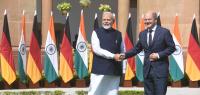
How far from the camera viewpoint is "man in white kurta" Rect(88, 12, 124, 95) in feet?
31.6

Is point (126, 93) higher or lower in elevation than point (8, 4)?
lower

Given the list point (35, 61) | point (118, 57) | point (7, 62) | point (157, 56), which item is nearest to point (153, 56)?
point (157, 56)

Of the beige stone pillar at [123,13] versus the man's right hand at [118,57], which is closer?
the man's right hand at [118,57]

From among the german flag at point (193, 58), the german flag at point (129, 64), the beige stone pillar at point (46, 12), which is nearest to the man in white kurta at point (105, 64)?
the german flag at point (129, 64)

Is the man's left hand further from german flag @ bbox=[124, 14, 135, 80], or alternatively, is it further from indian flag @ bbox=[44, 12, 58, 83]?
german flag @ bbox=[124, 14, 135, 80]

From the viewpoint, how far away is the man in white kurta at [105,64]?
963 centimetres

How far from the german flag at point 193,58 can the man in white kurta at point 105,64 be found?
10.7 meters

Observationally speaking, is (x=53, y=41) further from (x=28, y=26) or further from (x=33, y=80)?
(x=28, y=26)

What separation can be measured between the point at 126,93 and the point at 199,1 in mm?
A: 9691

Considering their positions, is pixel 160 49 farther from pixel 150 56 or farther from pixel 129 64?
pixel 129 64

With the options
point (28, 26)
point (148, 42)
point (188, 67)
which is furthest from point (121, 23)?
point (148, 42)

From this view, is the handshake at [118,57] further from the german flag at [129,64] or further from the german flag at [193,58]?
the german flag at [193,58]

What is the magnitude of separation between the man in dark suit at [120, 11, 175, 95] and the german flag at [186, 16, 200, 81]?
424 inches

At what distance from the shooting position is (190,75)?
20.1 metres
